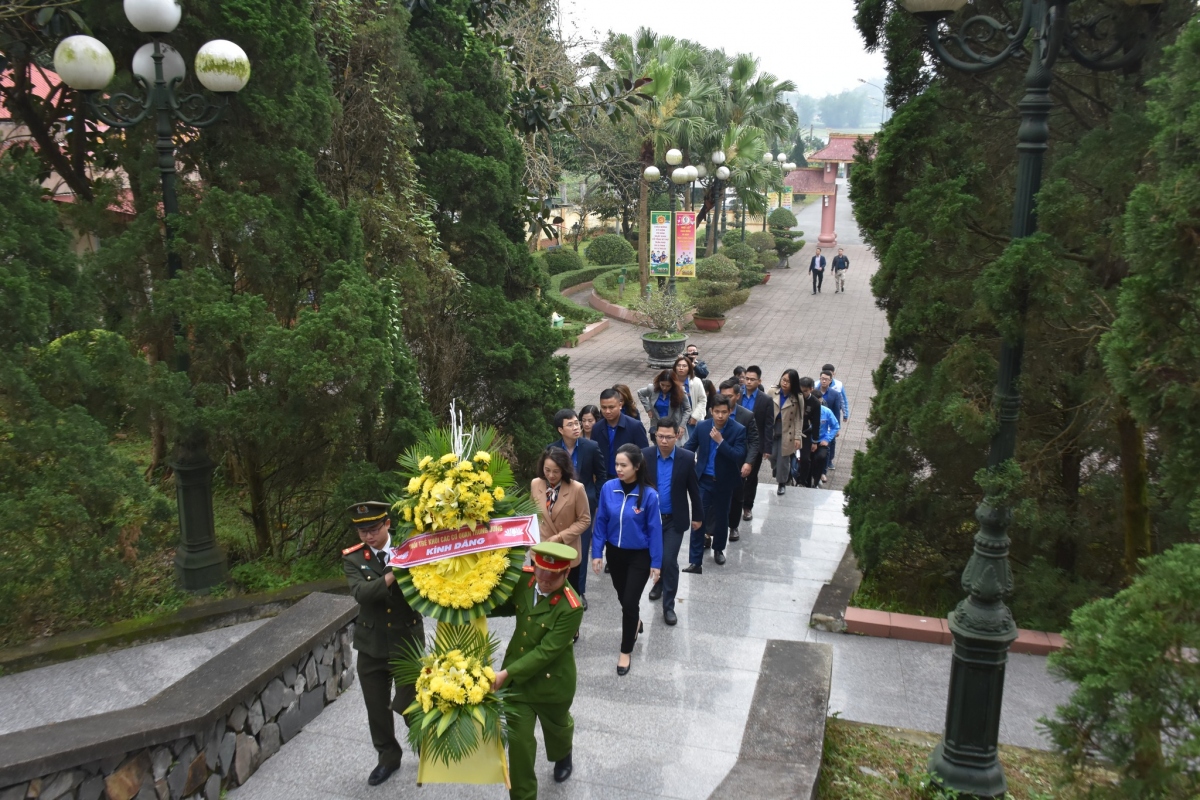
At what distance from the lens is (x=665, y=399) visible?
9.30 metres

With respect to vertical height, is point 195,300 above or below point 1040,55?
below

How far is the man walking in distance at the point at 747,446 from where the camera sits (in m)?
8.13

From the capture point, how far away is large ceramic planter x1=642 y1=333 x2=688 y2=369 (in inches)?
783

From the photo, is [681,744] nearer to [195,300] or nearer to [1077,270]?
[1077,270]

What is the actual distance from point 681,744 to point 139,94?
631 centimetres

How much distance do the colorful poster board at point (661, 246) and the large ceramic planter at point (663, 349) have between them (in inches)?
139

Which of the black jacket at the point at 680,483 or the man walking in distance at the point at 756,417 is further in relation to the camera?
the man walking in distance at the point at 756,417

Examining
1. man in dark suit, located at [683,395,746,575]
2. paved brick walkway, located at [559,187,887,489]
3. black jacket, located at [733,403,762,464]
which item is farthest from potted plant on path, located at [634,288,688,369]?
man in dark suit, located at [683,395,746,575]

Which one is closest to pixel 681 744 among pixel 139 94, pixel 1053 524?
pixel 1053 524

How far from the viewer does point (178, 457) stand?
7090mm

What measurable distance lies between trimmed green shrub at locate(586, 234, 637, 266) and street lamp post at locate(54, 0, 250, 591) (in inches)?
1133

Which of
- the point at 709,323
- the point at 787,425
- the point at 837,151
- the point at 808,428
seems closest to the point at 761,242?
the point at 709,323

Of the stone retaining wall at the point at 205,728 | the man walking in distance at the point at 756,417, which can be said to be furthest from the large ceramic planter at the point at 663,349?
the stone retaining wall at the point at 205,728

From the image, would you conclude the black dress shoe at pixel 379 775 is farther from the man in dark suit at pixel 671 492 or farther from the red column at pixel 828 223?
the red column at pixel 828 223
